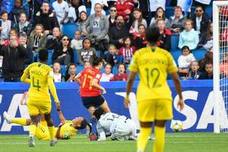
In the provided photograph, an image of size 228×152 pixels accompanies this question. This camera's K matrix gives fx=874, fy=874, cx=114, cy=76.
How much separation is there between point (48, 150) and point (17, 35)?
389 inches

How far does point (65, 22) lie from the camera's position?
89.0 feet

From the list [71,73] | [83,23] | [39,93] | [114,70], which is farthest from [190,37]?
[39,93]

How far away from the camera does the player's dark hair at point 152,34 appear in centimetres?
1255

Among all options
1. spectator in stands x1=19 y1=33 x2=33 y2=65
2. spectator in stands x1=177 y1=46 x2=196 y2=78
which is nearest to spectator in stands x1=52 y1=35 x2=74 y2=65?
spectator in stands x1=19 y1=33 x2=33 y2=65

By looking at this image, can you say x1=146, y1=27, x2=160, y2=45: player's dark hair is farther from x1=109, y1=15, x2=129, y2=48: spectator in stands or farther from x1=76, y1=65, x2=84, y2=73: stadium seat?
x1=109, y1=15, x2=129, y2=48: spectator in stands

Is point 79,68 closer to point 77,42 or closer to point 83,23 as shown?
point 77,42

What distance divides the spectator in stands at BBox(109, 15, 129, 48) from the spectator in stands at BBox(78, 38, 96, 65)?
992 millimetres

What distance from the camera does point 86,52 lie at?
25.0 metres

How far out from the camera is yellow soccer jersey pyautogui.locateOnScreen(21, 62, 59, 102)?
690 inches

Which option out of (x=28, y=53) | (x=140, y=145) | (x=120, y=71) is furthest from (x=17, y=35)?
(x=140, y=145)

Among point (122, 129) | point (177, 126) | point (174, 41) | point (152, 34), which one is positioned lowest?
point (177, 126)

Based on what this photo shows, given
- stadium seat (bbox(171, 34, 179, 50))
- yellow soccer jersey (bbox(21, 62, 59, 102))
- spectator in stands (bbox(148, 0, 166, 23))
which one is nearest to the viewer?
yellow soccer jersey (bbox(21, 62, 59, 102))

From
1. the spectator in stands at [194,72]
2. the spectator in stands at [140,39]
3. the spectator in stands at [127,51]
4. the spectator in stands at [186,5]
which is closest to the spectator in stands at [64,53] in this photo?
the spectator in stands at [127,51]

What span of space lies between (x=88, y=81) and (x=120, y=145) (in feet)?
12.2
